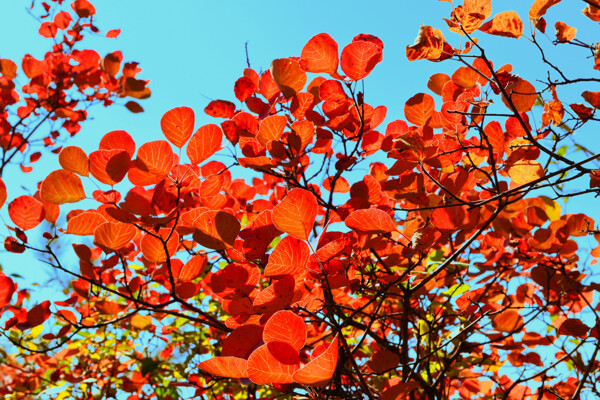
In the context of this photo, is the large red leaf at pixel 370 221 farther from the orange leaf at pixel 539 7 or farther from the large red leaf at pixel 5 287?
the large red leaf at pixel 5 287

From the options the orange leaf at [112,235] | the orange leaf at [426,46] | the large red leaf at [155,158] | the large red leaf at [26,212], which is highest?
the orange leaf at [426,46]

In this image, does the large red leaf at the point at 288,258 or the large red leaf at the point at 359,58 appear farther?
→ the large red leaf at the point at 359,58

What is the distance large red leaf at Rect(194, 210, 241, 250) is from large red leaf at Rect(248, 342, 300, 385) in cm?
29

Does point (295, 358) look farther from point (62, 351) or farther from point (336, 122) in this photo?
point (62, 351)

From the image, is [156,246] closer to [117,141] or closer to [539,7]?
[117,141]

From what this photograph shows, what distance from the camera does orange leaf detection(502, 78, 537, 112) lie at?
105 centimetres

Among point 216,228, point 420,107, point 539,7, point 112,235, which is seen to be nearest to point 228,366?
point 216,228

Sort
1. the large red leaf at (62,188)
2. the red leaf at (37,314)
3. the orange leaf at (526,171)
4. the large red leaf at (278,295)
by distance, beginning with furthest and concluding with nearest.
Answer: the red leaf at (37,314) < the orange leaf at (526,171) < the large red leaf at (62,188) < the large red leaf at (278,295)

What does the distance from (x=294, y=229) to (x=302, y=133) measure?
0.34m

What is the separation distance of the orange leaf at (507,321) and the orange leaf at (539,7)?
2.71 ft

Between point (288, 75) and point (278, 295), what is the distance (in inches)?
21.0

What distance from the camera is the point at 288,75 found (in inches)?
42.8

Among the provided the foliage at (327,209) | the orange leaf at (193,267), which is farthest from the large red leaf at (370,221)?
the orange leaf at (193,267)

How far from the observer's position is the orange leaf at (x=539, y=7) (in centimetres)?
95
